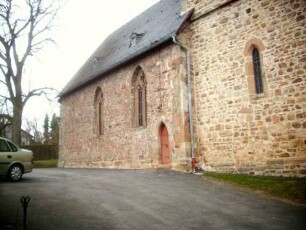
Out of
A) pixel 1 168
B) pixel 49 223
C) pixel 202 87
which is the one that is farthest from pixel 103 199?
pixel 202 87

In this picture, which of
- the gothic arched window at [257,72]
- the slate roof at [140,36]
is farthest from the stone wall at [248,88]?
the slate roof at [140,36]

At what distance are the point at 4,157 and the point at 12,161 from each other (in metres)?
0.32

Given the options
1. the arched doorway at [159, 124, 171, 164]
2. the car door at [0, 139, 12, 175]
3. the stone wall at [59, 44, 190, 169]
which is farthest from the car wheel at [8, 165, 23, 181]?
the arched doorway at [159, 124, 171, 164]

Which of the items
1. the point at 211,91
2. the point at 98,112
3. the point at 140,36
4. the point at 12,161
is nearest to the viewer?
the point at 12,161

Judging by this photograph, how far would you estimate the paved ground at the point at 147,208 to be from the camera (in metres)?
6.14

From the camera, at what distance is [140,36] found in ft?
61.8

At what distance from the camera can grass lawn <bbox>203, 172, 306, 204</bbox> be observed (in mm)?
8476

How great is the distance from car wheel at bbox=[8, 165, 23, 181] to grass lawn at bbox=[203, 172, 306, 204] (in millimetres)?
7143

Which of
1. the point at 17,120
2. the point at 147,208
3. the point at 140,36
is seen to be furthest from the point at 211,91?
the point at 17,120

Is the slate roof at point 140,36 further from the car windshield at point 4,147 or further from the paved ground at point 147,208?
the car windshield at point 4,147

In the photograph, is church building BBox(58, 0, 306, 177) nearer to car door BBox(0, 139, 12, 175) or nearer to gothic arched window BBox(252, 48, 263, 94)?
gothic arched window BBox(252, 48, 263, 94)

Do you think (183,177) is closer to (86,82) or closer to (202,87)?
(202,87)

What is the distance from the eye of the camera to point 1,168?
1118 centimetres

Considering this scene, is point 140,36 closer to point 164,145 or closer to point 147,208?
point 164,145
